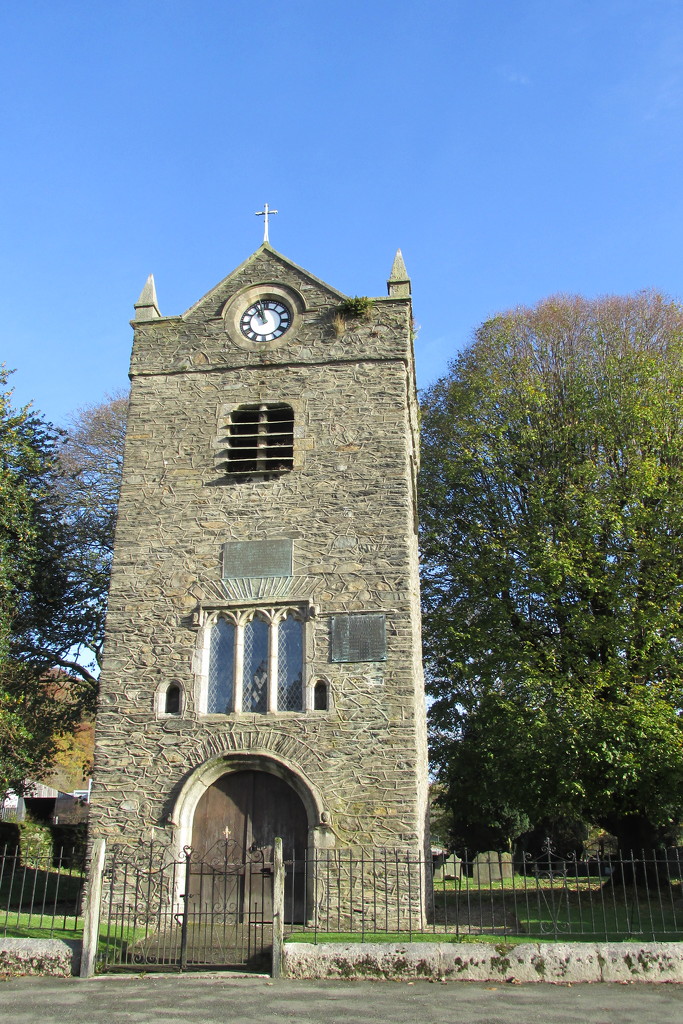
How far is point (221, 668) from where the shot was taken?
14.4 metres

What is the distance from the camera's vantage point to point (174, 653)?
14.4 metres

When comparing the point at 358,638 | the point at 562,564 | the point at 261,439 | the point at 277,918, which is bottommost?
the point at 277,918

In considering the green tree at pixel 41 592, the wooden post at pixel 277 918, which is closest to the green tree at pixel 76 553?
the green tree at pixel 41 592

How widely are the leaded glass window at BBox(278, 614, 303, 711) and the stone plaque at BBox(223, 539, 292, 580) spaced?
898 millimetres

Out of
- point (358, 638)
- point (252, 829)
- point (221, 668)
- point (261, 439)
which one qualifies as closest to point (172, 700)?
point (221, 668)

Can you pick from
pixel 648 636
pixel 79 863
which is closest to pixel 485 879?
pixel 648 636

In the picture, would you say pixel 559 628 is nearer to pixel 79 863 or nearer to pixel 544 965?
pixel 544 965

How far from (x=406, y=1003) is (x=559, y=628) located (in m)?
13.0

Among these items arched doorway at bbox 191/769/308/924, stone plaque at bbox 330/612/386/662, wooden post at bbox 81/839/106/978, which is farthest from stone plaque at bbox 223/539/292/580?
wooden post at bbox 81/839/106/978

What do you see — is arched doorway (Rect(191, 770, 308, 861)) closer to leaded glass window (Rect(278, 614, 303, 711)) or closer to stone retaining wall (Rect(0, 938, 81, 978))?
leaded glass window (Rect(278, 614, 303, 711))

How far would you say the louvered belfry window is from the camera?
1580 cm

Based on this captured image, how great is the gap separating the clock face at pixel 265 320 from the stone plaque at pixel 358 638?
6.15 m

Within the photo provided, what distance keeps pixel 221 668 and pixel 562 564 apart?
833 cm

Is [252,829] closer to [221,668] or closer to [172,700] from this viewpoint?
[172,700]
